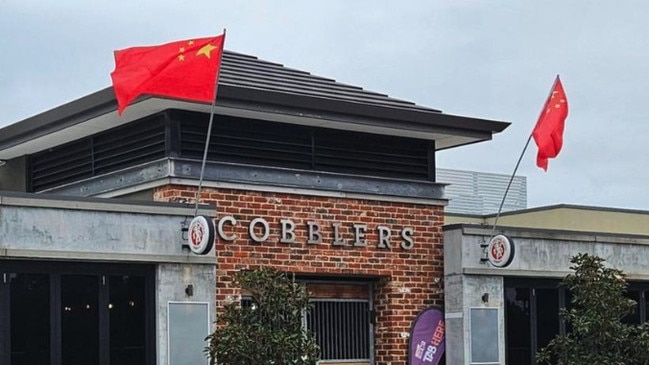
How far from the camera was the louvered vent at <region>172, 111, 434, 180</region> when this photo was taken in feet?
58.4

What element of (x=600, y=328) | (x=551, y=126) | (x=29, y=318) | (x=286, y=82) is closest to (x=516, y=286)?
(x=600, y=328)

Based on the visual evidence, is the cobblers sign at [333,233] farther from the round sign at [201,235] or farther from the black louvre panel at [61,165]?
the black louvre panel at [61,165]

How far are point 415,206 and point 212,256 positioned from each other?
4001mm

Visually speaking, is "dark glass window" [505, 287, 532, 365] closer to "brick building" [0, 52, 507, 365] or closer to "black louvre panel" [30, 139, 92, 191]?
"brick building" [0, 52, 507, 365]

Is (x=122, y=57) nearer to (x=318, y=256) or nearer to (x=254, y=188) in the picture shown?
(x=254, y=188)

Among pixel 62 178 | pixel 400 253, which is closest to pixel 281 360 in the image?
pixel 400 253

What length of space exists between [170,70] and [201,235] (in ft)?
7.15

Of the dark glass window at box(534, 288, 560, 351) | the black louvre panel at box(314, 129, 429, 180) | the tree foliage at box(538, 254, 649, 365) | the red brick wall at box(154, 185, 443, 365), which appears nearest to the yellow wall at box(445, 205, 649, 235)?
the dark glass window at box(534, 288, 560, 351)

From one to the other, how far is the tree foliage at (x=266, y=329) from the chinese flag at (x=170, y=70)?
8.44 feet

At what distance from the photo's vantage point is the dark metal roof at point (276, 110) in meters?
17.5

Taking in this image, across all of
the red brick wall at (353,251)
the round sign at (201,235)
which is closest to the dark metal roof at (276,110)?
the red brick wall at (353,251)

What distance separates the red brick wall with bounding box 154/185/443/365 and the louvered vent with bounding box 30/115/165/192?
36.5 inches

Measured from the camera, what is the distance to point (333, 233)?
18609 millimetres

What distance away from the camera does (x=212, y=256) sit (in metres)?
17.0
